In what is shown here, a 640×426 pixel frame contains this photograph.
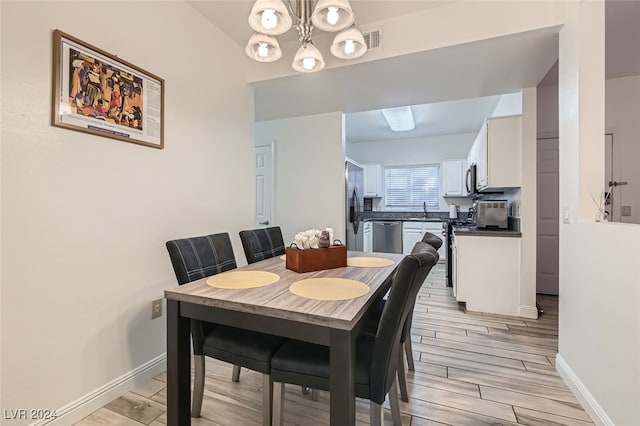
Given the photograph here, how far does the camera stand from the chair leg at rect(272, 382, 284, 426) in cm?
126

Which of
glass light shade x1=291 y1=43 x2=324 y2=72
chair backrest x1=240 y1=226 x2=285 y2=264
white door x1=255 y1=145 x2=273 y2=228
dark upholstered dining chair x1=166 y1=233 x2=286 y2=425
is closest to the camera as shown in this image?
dark upholstered dining chair x1=166 y1=233 x2=286 y2=425

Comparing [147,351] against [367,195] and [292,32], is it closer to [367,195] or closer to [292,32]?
[292,32]

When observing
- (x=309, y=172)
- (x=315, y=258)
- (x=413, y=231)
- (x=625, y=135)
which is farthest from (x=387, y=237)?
(x=315, y=258)

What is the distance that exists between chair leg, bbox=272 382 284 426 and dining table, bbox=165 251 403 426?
1.13ft

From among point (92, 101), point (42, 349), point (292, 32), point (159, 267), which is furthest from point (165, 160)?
point (292, 32)

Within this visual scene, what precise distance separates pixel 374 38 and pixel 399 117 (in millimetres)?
2178

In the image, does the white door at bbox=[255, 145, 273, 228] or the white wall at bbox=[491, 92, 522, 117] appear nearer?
the white wall at bbox=[491, 92, 522, 117]

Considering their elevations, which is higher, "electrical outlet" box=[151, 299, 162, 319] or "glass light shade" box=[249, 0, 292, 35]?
"glass light shade" box=[249, 0, 292, 35]

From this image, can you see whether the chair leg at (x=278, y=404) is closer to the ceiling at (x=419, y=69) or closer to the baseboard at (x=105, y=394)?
the baseboard at (x=105, y=394)

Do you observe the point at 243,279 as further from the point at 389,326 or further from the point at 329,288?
the point at 389,326

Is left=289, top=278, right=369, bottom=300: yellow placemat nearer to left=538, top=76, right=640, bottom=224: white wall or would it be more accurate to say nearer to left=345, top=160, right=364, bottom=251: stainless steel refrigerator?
left=345, top=160, right=364, bottom=251: stainless steel refrigerator

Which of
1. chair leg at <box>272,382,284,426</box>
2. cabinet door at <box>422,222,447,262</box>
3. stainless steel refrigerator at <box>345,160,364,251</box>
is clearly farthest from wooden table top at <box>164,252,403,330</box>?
cabinet door at <box>422,222,447,262</box>

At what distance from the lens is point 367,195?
6.30 m

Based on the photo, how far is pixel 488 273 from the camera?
119 inches
